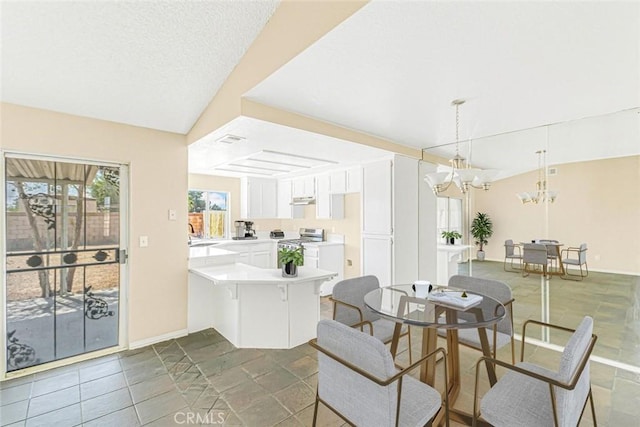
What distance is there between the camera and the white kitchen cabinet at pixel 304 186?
17.7 feet

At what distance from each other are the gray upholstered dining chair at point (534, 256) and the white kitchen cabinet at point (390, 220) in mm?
1320

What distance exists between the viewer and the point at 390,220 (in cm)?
392

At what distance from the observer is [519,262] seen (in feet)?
11.6

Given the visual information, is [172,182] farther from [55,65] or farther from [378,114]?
[378,114]

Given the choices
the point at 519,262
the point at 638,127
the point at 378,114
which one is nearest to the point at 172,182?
the point at 378,114

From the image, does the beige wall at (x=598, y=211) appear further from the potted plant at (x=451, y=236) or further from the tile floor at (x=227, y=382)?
the potted plant at (x=451, y=236)

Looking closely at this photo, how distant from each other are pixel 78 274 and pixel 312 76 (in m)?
3.05

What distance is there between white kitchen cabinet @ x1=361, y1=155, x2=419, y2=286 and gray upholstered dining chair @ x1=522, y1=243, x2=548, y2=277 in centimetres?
132

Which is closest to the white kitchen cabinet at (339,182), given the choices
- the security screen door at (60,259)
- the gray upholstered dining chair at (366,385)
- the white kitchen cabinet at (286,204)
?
the white kitchen cabinet at (286,204)

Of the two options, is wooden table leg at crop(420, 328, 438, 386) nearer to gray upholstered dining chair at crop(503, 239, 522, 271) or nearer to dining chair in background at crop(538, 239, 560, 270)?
dining chair in background at crop(538, 239, 560, 270)

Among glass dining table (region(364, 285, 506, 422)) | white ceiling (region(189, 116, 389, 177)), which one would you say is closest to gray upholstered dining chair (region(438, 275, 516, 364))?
glass dining table (region(364, 285, 506, 422))

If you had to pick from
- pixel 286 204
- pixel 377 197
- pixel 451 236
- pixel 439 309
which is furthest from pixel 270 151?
pixel 451 236

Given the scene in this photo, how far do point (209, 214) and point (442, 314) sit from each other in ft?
16.6

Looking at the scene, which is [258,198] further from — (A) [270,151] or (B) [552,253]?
(B) [552,253]
